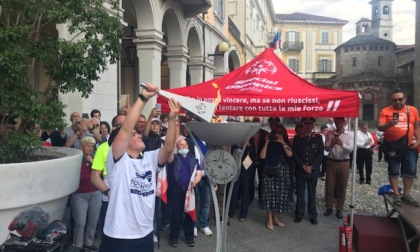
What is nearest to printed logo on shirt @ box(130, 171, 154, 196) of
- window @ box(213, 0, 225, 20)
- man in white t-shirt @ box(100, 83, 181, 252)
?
Answer: man in white t-shirt @ box(100, 83, 181, 252)

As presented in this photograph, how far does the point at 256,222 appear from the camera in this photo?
A: 660 cm

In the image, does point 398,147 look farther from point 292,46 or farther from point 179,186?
point 292,46

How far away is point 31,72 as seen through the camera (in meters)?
4.53

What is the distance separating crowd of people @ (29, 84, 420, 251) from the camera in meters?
3.05

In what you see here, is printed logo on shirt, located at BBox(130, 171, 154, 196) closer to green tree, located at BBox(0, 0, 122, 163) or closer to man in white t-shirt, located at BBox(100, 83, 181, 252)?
man in white t-shirt, located at BBox(100, 83, 181, 252)

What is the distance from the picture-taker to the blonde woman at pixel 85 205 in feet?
15.3

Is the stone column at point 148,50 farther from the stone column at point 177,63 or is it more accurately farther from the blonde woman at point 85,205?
the blonde woman at point 85,205

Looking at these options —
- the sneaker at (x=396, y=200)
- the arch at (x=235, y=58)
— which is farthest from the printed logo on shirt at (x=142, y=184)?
the arch at (x=235, y=58)

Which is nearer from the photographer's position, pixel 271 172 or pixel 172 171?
pixel 172 171

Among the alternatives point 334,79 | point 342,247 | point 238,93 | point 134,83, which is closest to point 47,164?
point 238,93

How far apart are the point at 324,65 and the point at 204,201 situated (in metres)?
74.6

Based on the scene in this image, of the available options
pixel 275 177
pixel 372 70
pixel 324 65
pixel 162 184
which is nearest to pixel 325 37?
pixel 324 65

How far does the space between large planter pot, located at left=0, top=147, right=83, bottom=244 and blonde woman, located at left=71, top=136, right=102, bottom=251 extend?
51 centimetres

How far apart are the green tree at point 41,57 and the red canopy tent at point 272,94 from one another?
67.9 inches
